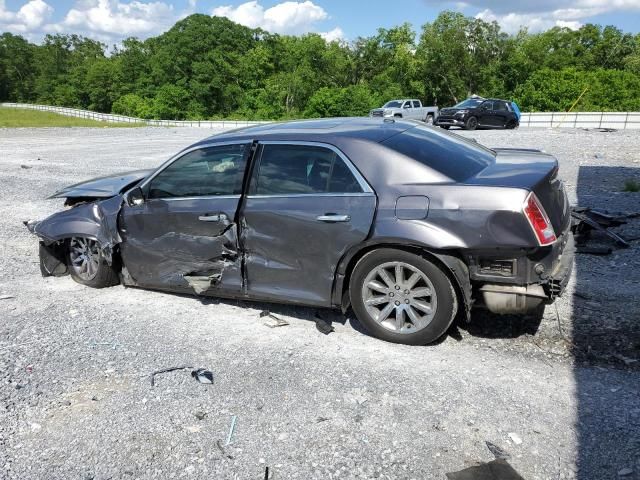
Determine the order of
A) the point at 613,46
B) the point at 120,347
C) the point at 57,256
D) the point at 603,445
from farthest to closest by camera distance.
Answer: the point at 613,46 → the point at 57,256 → the point at 120,347 → the point at 603,445

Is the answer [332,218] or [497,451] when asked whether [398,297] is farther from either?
[497,451]

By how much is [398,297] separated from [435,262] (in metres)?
0.39

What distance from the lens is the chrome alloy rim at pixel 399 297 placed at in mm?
4062

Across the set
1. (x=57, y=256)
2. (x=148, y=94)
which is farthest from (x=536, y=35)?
(x=57, y=256)

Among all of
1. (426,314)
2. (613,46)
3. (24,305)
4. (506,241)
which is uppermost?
(613,46)

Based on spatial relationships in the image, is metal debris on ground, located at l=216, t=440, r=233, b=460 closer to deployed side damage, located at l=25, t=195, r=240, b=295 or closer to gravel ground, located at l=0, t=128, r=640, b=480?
gravel ground, located at l=0, t=128, r=640, b=480

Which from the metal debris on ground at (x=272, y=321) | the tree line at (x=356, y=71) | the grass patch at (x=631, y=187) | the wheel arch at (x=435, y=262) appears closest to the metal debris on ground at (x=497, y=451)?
the wheel arch at (x=435, y=262)

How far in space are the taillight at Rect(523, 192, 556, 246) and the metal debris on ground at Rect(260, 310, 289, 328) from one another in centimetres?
220

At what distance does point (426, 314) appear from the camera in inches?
162

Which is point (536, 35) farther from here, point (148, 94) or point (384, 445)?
point (384, 445)

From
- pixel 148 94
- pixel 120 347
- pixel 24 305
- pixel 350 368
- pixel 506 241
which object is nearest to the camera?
pixel 506 241

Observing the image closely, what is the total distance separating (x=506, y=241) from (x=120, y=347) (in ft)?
10.2

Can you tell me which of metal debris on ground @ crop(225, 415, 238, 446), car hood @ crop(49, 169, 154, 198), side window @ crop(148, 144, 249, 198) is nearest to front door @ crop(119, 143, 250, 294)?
side window @ crop(148, 144, 249, 198)

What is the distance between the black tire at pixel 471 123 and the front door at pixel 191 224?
21893 millimetres
